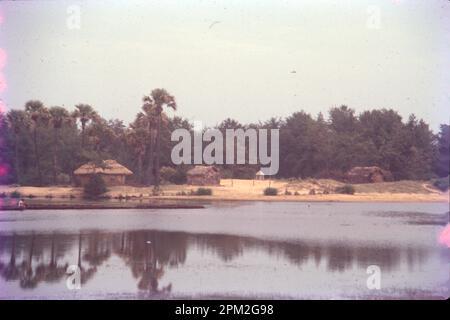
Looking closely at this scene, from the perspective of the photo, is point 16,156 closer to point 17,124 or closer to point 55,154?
point 17,124

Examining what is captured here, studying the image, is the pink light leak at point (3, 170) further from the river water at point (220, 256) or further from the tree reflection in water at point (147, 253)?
the tree reflection in water at point (147, 253)

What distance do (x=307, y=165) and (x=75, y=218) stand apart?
25.1 metres

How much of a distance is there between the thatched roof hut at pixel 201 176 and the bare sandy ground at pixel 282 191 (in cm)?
61

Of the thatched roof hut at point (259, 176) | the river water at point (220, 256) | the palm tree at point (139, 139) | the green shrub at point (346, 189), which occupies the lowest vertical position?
the river water at point (220, 256)

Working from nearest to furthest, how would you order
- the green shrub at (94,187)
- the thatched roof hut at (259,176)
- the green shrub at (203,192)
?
the green shrub at (94,187)
the green shrub at (203,192)
the thatched roof hut at (259,176)

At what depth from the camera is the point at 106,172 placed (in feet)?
148

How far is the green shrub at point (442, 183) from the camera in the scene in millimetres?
41750

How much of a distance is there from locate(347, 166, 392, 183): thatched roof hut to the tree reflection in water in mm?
27718

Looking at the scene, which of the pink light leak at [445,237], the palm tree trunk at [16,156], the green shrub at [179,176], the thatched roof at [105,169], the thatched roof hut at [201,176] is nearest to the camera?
the pink light leak at [445,237]

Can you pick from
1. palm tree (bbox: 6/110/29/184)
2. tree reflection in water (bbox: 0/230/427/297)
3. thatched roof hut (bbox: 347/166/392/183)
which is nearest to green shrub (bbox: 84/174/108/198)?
palm tree (bbox: 6/110/29/184)

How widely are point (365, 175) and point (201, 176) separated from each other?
13549 mm

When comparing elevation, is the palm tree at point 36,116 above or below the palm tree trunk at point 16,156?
above

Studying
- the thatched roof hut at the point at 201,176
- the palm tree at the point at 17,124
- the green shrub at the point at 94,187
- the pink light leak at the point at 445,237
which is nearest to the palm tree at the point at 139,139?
the thatched roof hut at the point at 201,176

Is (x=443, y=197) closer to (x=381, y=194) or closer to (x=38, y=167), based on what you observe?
(x=381, y=194)
